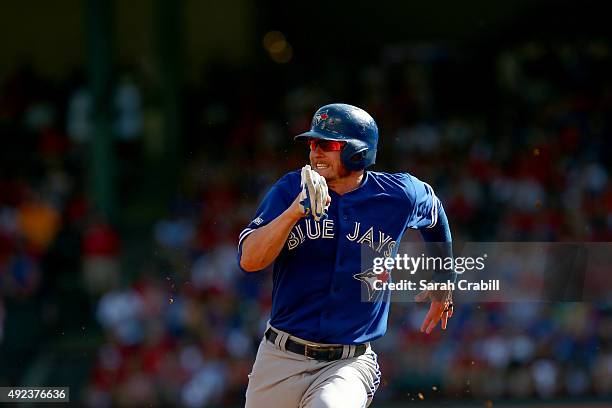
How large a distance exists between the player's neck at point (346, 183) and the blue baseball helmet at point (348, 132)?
0.19ft

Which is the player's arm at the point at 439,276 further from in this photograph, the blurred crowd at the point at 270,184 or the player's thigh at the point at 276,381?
the blurred crowd at the point at 270,184

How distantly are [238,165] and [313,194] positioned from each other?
844cm

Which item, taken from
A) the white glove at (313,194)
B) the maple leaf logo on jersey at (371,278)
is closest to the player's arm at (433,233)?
the maple leaf logo on jersey at (371,278)

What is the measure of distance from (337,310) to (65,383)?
707cm

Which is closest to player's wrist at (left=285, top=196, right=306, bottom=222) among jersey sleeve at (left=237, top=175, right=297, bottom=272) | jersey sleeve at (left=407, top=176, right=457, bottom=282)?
jersey sleeve at (left=237, top=175, right=297, bottom=272)

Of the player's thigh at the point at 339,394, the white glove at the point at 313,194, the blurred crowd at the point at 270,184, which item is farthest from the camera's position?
the blurred crowd at the point at 270,184

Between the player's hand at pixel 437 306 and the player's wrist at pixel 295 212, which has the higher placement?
the player's wrist at pixel 295 212

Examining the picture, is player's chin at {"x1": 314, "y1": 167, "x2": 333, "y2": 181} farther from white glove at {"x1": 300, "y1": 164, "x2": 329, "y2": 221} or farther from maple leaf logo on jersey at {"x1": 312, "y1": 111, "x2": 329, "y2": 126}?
white glove at {"x1": 300, "y1": 164, "x2": 329, "y2": 221}

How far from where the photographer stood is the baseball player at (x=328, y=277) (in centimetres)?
439

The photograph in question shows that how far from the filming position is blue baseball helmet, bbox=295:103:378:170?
14.4ft

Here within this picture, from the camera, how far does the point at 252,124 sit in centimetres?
1345

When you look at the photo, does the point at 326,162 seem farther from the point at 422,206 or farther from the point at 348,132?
the point at 422,206

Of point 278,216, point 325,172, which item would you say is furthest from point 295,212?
point 325,172

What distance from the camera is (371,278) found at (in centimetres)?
451
